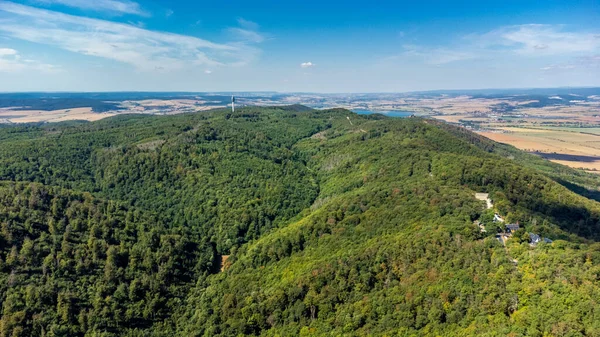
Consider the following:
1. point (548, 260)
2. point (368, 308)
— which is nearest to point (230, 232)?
point (368, 308)

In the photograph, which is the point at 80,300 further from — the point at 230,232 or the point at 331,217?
the point at 331,217

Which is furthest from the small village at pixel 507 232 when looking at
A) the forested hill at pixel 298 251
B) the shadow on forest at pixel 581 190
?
the shadow on forest at pixel 581 190

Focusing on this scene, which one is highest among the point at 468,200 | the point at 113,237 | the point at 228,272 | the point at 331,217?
the point at 468,200

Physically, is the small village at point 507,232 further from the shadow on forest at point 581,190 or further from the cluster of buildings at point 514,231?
the shadow on forest at point 581,190

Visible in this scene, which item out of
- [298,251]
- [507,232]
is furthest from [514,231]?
[298,251]

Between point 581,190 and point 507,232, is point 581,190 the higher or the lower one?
the lower one

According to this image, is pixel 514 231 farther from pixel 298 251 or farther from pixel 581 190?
pixel 581 190

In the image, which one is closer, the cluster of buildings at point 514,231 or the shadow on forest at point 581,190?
the cluster of buildings at point 514,231

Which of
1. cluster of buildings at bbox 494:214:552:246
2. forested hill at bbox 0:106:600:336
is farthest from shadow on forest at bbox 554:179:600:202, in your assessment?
cluster of buildings at bbox 494:214:552:246

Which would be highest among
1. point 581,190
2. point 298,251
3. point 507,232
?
point 507,232
